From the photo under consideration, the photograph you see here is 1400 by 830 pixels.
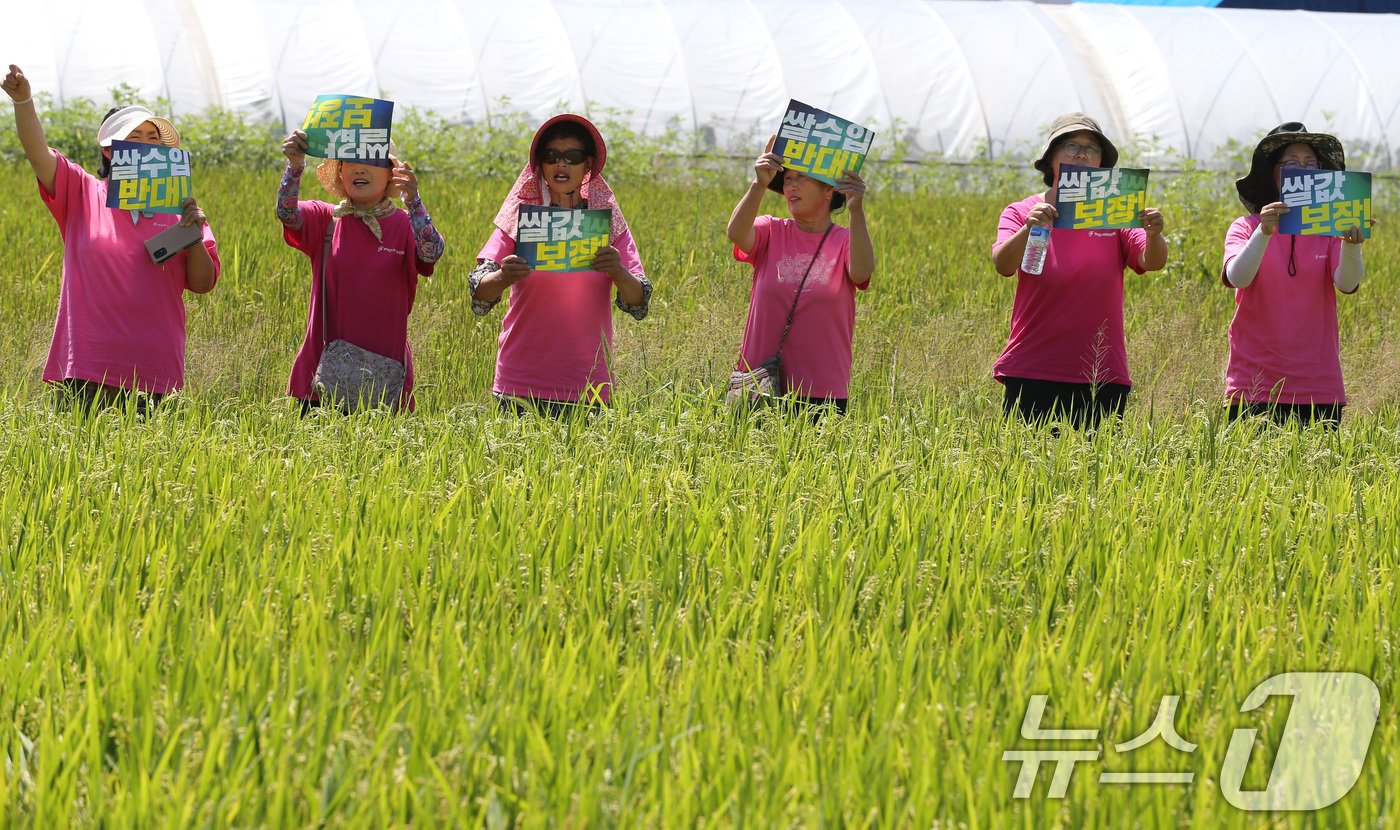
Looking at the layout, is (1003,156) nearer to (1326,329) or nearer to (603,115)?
(603,115)

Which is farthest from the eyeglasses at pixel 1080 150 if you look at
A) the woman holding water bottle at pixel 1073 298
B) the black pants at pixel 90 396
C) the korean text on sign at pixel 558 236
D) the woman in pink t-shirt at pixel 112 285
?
the black pants at pixel 90 396

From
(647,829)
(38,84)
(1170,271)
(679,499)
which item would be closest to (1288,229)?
(679,499)

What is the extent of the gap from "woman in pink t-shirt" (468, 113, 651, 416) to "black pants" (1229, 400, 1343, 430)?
6.74 ft

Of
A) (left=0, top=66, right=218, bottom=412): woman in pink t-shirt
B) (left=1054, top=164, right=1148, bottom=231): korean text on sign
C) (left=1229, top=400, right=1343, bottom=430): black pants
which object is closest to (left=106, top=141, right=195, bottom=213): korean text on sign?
(left=0, top=66, right=218, bottom=412): woman in pink t-shirt

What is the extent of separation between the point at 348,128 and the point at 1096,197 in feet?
7.40

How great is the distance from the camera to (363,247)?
4.33m

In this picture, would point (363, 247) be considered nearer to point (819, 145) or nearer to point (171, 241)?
point (171, 241)

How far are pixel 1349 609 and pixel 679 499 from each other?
4.91 feet

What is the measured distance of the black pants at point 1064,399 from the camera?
15.5 feet

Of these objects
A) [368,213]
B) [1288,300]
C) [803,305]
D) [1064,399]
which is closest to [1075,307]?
[1064,399]

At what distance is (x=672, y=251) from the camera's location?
29.3 ft

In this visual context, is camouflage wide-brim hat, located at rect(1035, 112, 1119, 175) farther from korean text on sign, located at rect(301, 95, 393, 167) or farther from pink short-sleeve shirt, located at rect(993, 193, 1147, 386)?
korean text on sign, located at rect(301, 95, 393, 167)

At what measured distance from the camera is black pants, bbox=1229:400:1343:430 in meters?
4.67

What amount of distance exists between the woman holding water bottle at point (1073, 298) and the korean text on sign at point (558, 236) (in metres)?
A: 1.34
